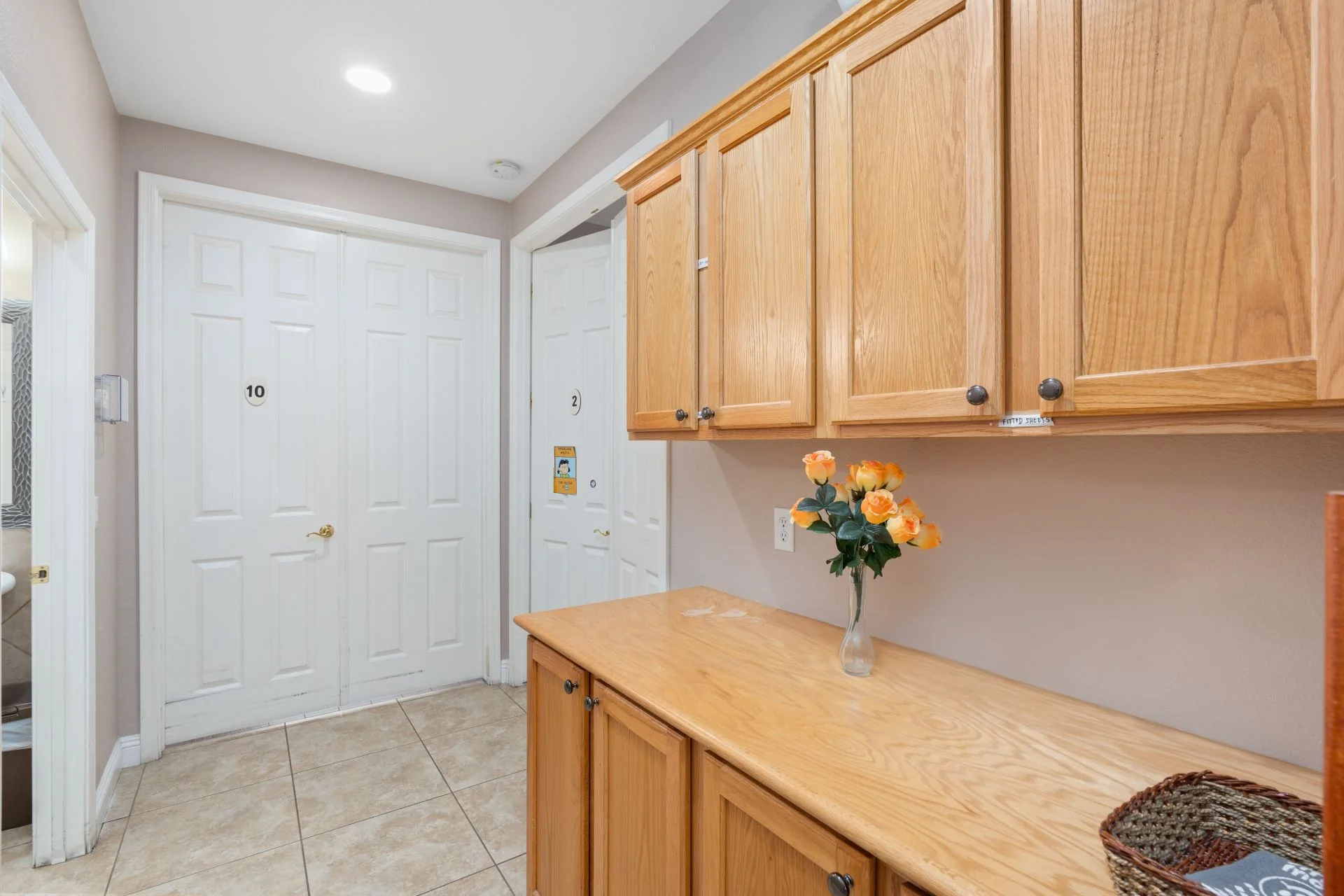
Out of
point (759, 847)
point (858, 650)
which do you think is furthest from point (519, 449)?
point (759, 847)

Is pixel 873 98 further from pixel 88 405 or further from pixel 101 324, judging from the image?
pixel 101 324

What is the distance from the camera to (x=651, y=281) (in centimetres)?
185

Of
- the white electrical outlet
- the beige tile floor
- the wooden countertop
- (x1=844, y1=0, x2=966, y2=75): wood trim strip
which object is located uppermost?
(x1=844, y1=0, x2=966, y2=75): wood trim strip

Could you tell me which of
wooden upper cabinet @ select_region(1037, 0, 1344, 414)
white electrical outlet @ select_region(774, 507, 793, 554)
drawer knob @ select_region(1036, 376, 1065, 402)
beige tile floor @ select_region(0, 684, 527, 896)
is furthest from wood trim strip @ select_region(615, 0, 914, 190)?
beige tile floor @ select_region(0, 684, 527, 896)

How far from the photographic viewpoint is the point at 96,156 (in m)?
2.22

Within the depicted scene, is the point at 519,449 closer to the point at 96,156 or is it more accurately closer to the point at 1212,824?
the point at 96,156

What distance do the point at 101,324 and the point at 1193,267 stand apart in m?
3.16

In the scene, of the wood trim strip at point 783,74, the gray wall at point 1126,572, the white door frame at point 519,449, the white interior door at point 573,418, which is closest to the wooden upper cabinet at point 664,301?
the wood trim strip at point 783,74

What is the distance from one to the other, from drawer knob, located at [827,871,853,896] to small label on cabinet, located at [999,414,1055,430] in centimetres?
70

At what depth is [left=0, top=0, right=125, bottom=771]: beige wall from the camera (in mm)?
1531

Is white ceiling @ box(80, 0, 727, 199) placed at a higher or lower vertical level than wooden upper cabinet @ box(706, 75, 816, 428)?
higher

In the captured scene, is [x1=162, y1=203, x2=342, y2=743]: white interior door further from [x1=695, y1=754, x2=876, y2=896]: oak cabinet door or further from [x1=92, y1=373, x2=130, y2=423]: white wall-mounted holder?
[x1=695, y1=754, x2=876, y2=896]: oak cabinet door

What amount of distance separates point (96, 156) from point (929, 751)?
3.14 m

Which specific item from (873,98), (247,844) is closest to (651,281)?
(873,98)
